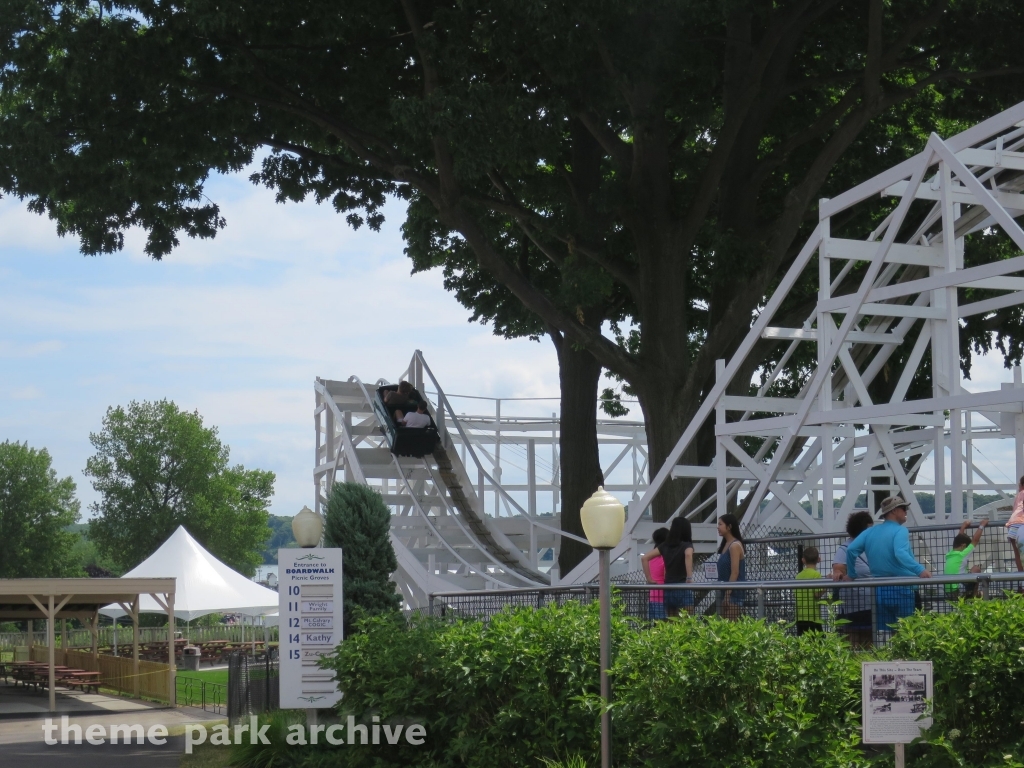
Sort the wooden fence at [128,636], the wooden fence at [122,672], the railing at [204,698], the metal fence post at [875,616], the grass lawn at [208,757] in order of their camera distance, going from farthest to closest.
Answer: the wooden fence at [128,636], the wooden fence at [122,672], the railing at [204,698], the grass lawn at [208,757], the metal fence post at [875,616]

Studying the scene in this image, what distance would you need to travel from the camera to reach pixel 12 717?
2317cm

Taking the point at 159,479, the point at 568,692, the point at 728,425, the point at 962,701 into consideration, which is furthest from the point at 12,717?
the point at 159,479

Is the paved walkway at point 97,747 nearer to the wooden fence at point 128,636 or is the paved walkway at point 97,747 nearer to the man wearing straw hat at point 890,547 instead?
the man wearing straw hat at point 890,547

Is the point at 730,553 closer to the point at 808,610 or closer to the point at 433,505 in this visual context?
the point at 808,610

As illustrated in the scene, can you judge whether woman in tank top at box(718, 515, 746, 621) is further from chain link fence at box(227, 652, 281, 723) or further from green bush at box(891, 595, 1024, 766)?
chain link fence at box(227, 652, 281, 723)

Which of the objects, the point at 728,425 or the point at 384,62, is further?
the point at 384,62

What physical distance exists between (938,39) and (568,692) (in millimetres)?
15610

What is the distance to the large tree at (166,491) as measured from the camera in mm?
86688

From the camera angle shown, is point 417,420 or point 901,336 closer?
point 901,336

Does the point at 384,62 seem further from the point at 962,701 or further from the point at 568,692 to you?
the point at 962,701

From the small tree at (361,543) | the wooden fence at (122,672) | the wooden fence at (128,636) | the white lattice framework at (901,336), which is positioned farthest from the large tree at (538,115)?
the wooden fence at (128,636)

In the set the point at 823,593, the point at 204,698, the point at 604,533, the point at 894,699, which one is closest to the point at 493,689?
the point at 604,533

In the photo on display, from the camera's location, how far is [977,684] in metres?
7.79

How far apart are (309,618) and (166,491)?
79.2 m
